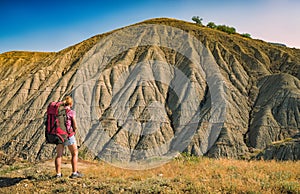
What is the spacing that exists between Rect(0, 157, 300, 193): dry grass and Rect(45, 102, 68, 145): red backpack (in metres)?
1.03

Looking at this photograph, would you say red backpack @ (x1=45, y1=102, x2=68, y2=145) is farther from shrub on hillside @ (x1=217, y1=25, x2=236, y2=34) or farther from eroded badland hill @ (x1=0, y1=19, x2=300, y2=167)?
shrub on hillside @ (x1=217, y1=25, x2=236, y2=34)

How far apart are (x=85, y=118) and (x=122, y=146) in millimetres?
8474

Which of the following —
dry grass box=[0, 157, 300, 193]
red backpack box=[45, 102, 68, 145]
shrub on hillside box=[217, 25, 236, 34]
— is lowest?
dry grass box=[0, 157, 300, 193]

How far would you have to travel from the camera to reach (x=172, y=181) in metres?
7.59

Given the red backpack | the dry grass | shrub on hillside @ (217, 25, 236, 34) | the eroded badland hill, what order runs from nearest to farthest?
the dry grass < the red backpack < the eroded badland hill < shrub on hillside @ (217, 25, 236, 34)

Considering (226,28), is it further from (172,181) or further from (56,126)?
(56,126)

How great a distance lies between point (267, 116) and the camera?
49.5m

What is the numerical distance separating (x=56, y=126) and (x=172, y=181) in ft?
9.48

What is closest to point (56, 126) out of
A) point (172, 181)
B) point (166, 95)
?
point (172, 181)

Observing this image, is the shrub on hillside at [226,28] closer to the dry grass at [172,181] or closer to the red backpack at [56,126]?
the dry grass at [172,181]

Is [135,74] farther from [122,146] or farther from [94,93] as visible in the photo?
[122,146]

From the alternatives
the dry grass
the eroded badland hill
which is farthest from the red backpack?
the eroded badland hill

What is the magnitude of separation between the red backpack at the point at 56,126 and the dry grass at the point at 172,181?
1030 mm

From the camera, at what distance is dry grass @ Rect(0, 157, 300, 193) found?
668cm
